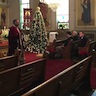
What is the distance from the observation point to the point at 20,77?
3.30m

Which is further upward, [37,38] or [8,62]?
[37,38]

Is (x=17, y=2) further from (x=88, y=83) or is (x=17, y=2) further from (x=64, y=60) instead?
(x=88, y=83)

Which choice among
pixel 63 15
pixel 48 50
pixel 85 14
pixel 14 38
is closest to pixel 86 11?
pixel 85 14

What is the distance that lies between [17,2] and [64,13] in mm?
3184

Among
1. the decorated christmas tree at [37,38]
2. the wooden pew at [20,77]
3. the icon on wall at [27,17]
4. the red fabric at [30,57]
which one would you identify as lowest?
the red fabric at [30,57]

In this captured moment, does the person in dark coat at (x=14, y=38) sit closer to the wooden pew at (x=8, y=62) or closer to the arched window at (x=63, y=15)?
the wooden pew at (x=8, y=62)

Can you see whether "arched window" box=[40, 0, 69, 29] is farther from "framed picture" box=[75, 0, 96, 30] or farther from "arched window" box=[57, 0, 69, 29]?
"framed picture" box=[75, 0, 96, 30]

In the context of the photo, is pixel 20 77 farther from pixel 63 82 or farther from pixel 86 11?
pixel 86 11

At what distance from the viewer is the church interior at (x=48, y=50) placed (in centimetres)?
307

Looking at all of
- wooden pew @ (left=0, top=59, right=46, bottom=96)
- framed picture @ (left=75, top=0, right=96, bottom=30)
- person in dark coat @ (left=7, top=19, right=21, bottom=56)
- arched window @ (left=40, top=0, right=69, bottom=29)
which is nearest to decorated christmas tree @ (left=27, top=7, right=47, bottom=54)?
arched window @ (left=40, top=0, right=69, bottom=29)

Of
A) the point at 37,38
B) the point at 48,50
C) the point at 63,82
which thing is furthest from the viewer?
the point at 37,38

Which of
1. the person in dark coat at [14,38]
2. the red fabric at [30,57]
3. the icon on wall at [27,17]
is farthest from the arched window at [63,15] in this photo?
the person in dark coat at [14,38]

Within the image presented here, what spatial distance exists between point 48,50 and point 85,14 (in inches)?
161

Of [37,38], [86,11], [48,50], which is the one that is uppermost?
[86,11]
